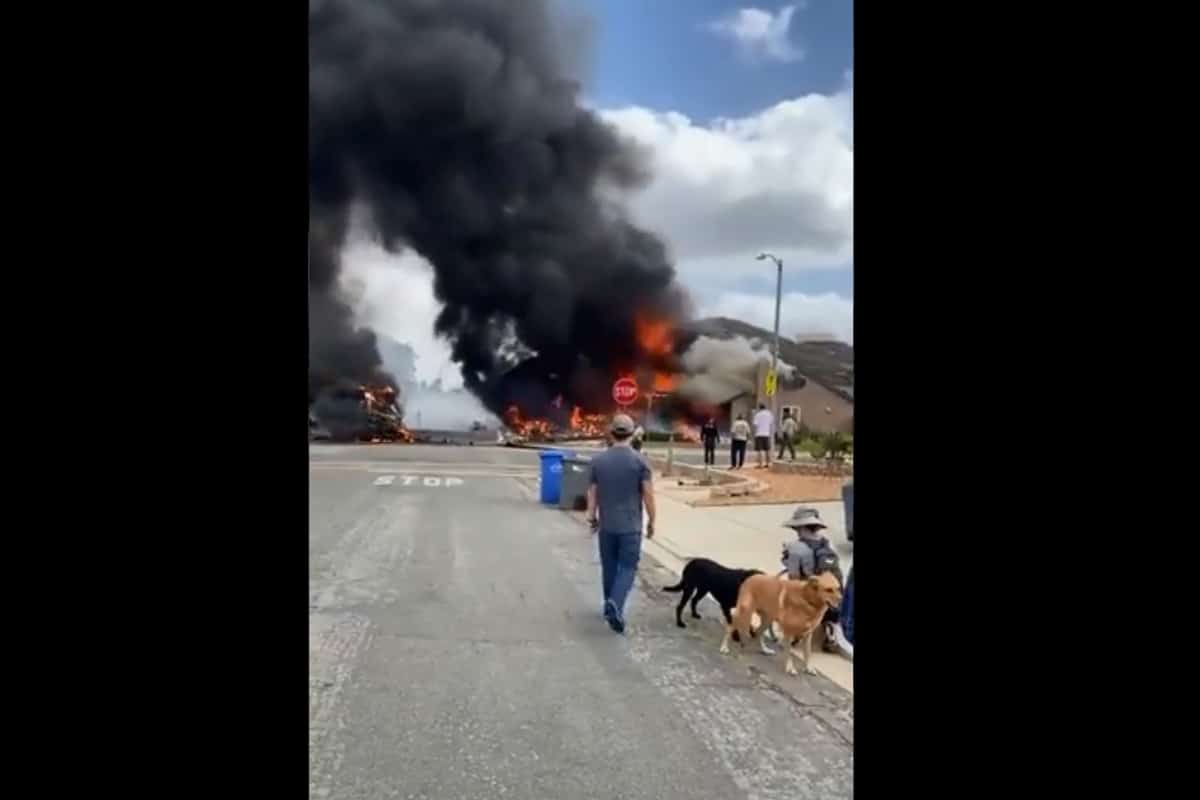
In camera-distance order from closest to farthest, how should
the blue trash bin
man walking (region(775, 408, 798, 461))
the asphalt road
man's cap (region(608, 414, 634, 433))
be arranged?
the asphalt road → man walking (region(775, 408, 798, 461)) → man's cap (region(608, 414, 634, 433)) → the blue trash bin

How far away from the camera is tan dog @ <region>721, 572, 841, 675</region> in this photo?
2664 millimetres

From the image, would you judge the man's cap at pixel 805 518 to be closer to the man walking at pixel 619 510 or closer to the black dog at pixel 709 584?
the black dog at pixel 709 584

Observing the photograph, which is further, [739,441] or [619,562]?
[739,441]

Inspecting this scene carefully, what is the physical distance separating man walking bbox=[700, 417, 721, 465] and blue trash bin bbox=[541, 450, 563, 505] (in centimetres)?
155

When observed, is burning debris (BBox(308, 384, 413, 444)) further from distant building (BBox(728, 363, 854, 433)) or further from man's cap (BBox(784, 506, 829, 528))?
man's cap (BBox(784, 506, 829, 528))

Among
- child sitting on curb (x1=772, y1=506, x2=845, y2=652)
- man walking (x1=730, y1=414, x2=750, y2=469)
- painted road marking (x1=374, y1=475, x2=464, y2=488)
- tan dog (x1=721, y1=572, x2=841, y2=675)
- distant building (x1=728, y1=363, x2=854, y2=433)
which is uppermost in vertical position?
distant building (x1=728, y1=363, x2=854, y2=433)

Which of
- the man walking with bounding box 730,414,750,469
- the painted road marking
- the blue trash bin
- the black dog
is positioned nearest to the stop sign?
the man walking with bounding box 730,414,750,469

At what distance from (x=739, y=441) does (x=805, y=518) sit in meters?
0.68

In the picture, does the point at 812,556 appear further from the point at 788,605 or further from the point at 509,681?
the point at 509,681

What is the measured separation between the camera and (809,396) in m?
2.78

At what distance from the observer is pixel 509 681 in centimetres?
268

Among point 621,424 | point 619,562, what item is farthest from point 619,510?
point 621,424
